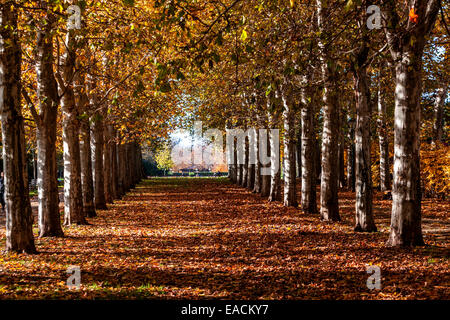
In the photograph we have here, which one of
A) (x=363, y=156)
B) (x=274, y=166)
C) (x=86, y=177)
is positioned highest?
(x=363, y=156)

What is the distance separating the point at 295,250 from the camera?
380 inches

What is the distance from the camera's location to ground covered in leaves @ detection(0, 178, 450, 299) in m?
6.40

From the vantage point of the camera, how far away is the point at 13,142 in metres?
8.80

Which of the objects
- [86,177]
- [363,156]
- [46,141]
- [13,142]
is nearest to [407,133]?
[363,156]

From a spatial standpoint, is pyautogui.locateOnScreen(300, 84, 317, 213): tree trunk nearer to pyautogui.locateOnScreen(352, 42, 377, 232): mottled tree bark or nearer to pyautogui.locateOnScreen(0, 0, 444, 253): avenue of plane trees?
pyautogui.locateOnScreen(0, 0, 444, 253): avenue of plane trees

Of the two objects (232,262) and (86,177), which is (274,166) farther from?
(232,262)

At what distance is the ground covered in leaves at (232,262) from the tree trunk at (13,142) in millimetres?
619

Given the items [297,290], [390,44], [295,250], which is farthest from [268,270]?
[390,44]

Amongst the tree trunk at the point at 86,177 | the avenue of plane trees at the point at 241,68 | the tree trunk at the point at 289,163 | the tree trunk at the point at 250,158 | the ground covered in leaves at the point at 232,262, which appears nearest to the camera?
the ground covered in leaves at the point at 232,262

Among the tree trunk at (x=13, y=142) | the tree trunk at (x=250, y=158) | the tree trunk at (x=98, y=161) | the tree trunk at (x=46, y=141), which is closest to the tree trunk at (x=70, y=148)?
the tree trunk at (x=46, y=141)

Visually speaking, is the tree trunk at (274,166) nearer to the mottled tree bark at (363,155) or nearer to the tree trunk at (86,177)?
the tree trunk at (86,177)

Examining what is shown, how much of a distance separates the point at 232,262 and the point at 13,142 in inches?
207

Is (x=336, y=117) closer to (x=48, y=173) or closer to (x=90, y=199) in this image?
(x=48, y=173)

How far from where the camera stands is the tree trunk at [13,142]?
866 centimetres
